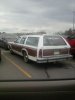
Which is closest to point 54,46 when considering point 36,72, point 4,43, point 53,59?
point 53,59

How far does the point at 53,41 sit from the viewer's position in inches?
328

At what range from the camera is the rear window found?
809cm

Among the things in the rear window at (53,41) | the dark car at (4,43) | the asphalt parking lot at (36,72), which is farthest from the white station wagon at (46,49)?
the dark car at (4,43)

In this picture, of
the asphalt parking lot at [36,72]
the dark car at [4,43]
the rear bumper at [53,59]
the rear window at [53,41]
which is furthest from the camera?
the dark car at [4,43]

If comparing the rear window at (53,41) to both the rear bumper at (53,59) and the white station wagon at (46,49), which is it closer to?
the white station wagon at (46,49)

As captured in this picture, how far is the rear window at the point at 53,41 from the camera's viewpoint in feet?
26.5

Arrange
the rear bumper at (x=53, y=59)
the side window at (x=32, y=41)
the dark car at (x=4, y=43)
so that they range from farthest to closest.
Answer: the dark car at (x=4, y=43), the side window at (x=32, y=41), the rear bumper at (x=53, y=59)

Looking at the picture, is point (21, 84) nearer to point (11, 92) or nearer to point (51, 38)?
point (11, 92)

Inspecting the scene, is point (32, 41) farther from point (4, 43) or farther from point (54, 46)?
point (4, 43)

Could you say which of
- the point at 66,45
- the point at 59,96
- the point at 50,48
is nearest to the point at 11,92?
the point at 59,96

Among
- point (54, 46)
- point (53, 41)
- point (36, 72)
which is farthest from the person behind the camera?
point (53, 41)

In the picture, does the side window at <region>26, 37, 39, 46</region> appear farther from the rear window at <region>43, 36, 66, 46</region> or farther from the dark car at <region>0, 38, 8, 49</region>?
the dark car at <region>0, 38, 8, 49</region>

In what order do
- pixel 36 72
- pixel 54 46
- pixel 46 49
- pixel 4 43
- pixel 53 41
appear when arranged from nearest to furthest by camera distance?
1. pixel 36 72
2. pixel 46 49
3. pixel 54 46
4. pixel 53 41
5. pixel 4 43

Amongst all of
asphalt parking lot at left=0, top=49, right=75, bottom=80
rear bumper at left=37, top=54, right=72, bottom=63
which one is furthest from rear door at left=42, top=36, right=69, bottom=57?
asphalt parking lot at left=0, top=49, right=75, bottom=80
